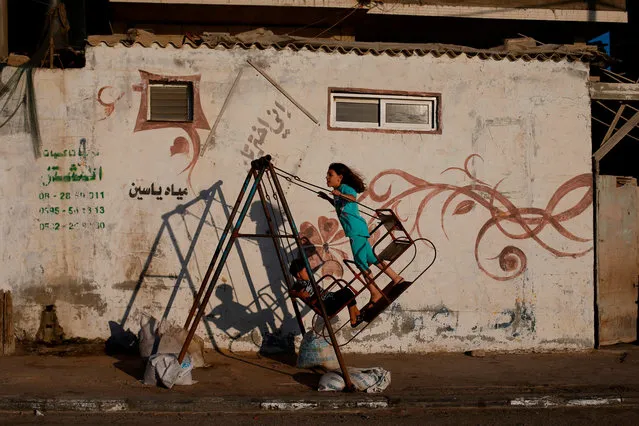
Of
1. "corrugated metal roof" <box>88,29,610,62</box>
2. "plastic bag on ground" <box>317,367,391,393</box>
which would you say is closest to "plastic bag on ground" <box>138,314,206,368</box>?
"plastic bag on ground" <box>317,367,391,393</box>

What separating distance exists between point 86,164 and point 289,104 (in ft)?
8.12

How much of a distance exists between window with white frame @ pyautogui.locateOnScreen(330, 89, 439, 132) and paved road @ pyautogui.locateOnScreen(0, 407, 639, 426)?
3.97 meters

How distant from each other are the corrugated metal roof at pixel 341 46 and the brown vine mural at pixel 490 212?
1.36 meters

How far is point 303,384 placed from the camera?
8.46m

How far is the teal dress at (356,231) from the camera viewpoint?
8.69m

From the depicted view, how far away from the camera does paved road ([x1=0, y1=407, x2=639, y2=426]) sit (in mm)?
7031

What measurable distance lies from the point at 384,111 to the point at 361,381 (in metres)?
3.70

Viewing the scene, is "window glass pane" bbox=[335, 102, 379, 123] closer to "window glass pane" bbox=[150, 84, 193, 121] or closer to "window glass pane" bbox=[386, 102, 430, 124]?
"window glass pane" bbox=[386, 102, 430, 124]

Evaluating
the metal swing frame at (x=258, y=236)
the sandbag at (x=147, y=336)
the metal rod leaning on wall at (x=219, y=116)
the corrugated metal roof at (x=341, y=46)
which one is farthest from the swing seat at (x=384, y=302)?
the corrugated metal roof at (x=341, y=46)

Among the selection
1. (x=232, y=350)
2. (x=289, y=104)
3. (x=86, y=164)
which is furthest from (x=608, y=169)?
(x=86, y=164)

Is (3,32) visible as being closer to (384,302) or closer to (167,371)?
(167,371)

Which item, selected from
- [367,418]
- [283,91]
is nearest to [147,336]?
[367,418]

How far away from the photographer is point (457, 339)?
10391 millimetres

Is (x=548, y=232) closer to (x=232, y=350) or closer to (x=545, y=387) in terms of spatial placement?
(x=545, y=387)
